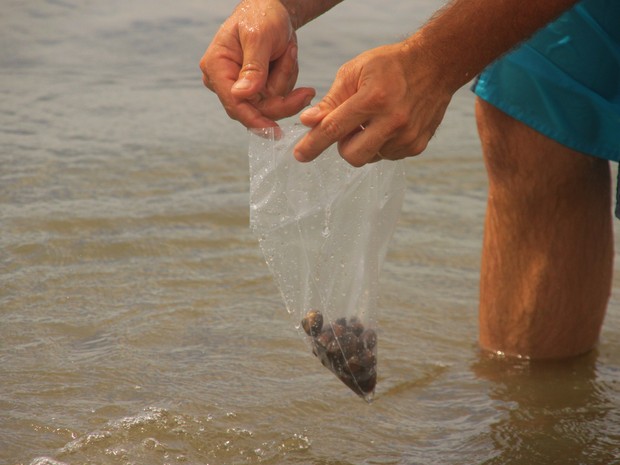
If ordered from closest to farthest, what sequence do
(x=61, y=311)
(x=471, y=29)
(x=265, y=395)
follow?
1. (x=471, y=29)
2. (x=265, y=395)
3. (x=61, y=311)

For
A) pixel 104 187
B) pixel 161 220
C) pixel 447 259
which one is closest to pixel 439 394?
pixel 447 259

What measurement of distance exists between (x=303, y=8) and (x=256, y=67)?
345 mm

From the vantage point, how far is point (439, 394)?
287cm

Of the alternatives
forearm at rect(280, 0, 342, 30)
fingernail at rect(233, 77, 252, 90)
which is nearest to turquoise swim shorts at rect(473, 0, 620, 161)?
forearm at rect(280, 0, 342, 30)

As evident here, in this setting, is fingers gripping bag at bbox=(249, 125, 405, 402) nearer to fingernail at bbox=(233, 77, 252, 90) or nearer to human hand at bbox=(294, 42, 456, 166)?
fingernail at bbox=(233, 77, 252, 90)

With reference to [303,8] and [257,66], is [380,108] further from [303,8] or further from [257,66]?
[303,8]

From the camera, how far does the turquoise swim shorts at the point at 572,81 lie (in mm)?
2738

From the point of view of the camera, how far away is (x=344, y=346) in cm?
247

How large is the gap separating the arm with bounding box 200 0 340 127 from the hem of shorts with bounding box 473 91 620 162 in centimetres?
69

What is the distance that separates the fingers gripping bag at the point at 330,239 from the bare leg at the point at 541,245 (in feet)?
1.68

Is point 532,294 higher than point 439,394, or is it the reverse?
point 532,294

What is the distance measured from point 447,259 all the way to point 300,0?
1526 millimetres

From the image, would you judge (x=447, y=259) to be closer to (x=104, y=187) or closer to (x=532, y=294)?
(x=532, y=294)

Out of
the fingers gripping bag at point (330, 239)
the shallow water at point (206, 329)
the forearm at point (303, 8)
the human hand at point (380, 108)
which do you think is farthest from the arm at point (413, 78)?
the shallow water at point (206, 329)
